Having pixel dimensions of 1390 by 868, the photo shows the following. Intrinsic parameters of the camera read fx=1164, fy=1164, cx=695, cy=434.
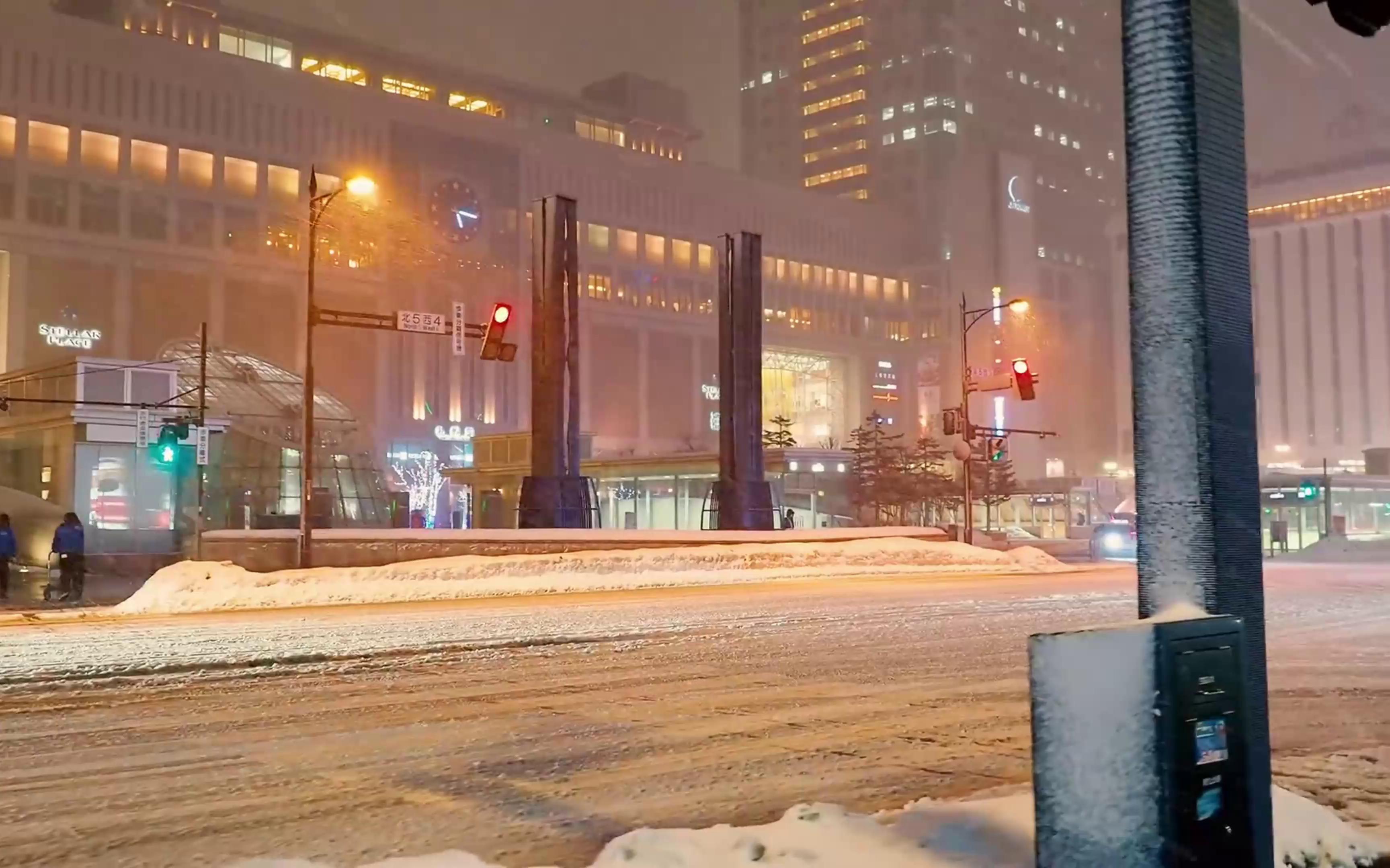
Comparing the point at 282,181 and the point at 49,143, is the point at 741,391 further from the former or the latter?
the point at 282,181

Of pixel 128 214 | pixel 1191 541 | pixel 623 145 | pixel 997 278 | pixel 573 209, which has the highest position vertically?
pixel 623 145

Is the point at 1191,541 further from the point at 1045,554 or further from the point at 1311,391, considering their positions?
the point at 1311,391

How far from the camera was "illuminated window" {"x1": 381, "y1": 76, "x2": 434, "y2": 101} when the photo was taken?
3617 inches

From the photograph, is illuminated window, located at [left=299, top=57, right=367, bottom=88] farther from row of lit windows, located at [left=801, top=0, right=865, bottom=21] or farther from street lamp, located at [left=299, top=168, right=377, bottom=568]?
row of lit windows, located at [left=801, top=0, right=865, bottom=21]

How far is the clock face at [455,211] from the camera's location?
80.8 m

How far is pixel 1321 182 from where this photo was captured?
13612cm

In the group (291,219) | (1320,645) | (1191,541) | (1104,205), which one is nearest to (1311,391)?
(1104,205)

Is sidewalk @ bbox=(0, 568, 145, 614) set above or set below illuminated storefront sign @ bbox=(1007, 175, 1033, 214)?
below

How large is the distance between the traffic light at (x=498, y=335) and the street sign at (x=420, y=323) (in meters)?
1.19

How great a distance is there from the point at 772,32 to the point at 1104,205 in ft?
185

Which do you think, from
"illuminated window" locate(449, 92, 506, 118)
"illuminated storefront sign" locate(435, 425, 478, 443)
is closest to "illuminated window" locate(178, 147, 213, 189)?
"illuminated storefront sign" locate(435, 425, 478, 443)

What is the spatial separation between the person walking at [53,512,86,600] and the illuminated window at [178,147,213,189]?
49593 millimetres

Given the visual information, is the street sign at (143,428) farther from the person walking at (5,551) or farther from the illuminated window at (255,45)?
the illuminated window at (255,45)

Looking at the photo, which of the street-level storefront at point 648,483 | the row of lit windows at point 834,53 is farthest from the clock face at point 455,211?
the row of lit windows at point 834,53
